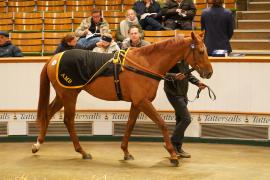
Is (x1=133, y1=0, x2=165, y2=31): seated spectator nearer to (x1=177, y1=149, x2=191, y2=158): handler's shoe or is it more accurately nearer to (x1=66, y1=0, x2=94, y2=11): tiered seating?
(x1=66, y1=0, x2=94, y2=11): tiered seating

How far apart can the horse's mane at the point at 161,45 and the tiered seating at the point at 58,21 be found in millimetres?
5341

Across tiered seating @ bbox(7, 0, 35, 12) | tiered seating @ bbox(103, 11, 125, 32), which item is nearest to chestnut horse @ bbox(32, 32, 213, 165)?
tiered seating @ bbox(103, 11, 125, 32)

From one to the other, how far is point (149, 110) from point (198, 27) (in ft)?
15.8

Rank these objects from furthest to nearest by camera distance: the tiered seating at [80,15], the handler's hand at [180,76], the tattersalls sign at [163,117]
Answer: the tiered seating at [80,15], the tattersalls sign at [163,117], the handler's hand at [180,76]

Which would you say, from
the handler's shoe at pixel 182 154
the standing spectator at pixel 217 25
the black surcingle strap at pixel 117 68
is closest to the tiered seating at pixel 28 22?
the standing spectator at pixel 217 25

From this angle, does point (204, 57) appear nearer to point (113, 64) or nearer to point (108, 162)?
point (113, 64)

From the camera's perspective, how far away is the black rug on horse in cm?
744

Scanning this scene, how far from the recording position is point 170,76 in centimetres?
732

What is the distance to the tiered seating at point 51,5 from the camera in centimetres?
1359

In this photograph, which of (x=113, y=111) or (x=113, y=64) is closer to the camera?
(x=113, y=64)

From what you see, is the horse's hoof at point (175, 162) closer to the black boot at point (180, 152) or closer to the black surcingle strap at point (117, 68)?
the black boot at point (180, 152)

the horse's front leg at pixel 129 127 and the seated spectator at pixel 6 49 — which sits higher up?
the seated spectator at pixel 6 49

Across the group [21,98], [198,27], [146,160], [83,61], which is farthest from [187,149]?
[198,27]

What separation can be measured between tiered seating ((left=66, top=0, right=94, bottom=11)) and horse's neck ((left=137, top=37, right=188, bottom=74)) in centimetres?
622
